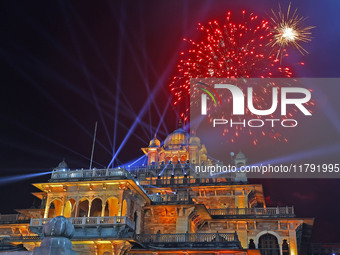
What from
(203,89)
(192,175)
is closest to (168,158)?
(192,175)

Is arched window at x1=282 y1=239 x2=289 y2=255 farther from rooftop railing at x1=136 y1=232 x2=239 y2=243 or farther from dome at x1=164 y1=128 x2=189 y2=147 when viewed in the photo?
dome at x1=164 y1=128 x2=189 y2=147

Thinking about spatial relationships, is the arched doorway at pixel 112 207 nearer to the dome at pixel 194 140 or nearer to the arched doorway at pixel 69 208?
the arched doorway at pixel 69 208

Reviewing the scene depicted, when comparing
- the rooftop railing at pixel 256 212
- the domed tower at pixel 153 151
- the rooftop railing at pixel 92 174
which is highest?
the domed tower at pixel 153 151

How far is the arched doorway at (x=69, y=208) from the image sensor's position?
3400cm

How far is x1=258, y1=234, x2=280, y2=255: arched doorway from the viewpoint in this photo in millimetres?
38062

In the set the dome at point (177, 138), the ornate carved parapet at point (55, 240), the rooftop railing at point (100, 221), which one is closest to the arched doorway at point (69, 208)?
the rooftop railing at point (100, 221)

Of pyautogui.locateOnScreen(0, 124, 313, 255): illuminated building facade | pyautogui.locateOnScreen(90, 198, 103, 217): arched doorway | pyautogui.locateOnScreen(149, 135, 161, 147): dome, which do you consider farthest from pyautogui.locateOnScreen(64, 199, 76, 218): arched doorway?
pyautogui.locateOnScreen(149, 135, 161, 147): dome

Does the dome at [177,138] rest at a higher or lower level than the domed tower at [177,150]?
higher

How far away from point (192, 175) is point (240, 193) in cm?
787

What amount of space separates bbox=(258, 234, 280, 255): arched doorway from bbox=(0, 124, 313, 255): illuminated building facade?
10 centimetres

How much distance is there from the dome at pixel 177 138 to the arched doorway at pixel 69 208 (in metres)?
23.5

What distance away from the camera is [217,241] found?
30531 millimetres

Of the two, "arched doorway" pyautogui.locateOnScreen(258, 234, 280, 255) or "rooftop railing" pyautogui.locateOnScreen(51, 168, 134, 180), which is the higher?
"rooftop railing" pyautogui.locateOnScreen(51, 168, 134, 180)

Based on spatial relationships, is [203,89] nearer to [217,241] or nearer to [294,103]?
[294,103]
